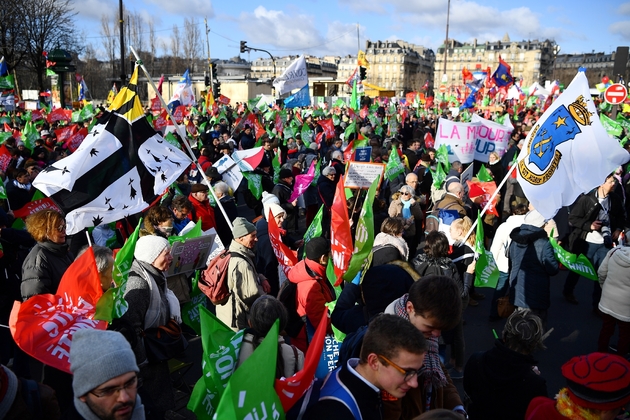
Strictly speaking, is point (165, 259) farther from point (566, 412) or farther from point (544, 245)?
point (544, 245)

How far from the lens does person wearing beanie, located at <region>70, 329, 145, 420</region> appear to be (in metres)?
2.00

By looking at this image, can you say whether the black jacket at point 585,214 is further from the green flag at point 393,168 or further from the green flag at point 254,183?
the green flag at point 254,183

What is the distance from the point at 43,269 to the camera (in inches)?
152

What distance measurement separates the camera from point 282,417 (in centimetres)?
208

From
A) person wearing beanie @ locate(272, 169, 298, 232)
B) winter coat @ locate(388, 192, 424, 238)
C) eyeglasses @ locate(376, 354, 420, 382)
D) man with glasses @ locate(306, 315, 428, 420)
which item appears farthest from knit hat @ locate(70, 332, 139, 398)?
person wearing beanie @ locate(272, 169, 298, 232)

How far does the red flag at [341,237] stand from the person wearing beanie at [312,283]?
19cm

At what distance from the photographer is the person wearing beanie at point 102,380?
200cm

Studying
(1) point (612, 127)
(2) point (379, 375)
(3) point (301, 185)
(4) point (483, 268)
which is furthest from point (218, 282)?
(1) point (612, 127)

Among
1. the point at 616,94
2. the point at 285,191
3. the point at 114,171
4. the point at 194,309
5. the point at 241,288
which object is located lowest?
the point at 194,309

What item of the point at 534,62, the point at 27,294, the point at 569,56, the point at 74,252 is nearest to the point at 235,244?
the point at 27,294

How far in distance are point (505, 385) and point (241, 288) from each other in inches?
83.6

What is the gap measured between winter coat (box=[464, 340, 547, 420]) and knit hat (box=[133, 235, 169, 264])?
2.25 metres

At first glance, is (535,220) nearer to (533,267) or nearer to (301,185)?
(533,267)

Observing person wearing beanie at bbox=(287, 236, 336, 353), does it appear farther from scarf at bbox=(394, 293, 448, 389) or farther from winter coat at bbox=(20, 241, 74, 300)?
winter coat at bbox=(20, 241, 74, 300)
